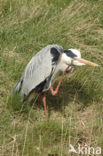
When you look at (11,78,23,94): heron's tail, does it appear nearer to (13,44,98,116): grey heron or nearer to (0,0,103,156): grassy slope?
(13,44,98,116): grey heron

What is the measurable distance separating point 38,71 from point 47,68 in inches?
6.7

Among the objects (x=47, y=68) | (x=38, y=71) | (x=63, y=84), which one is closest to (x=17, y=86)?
(x=38, y=71)

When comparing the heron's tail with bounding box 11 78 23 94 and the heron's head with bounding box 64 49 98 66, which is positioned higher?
the heron's head with bounding box 64 49 98 66

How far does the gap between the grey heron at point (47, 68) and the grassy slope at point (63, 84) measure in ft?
0.81

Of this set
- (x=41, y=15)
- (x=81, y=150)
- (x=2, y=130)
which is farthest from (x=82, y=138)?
(x=41, y=15)

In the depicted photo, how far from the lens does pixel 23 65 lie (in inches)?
213

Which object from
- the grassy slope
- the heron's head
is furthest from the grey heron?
the grassy slope

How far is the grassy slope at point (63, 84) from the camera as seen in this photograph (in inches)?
167

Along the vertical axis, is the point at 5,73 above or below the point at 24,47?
below

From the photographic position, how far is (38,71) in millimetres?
4711

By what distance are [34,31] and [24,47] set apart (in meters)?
0.40

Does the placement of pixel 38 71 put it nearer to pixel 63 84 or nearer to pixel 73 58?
pixel 73 58

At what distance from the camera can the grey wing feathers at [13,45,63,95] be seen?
4605 mm

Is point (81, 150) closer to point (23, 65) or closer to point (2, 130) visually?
point (2, 130)
